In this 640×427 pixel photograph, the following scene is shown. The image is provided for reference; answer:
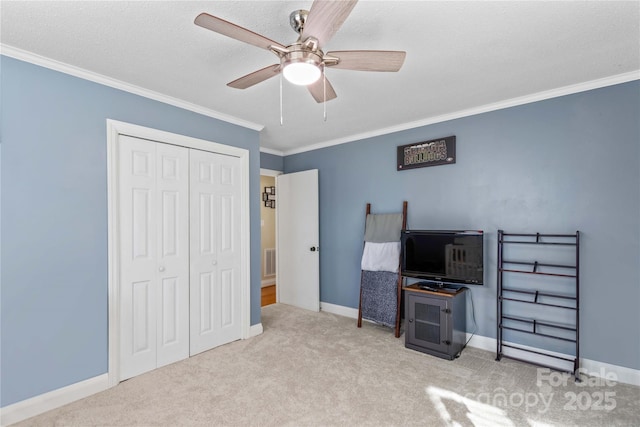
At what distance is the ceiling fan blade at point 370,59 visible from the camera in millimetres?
1638

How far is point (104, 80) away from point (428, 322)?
11.8 ft

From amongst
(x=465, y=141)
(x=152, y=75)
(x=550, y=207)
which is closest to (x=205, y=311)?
(x=152, y=75)

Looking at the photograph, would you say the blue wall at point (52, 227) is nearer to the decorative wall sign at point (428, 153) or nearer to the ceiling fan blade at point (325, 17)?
the ceiling fan blade at point (325, 17)

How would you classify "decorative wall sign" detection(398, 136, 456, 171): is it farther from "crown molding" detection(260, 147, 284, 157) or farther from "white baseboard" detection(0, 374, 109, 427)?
"white baseboard" detection(0, 374, 109, 427)

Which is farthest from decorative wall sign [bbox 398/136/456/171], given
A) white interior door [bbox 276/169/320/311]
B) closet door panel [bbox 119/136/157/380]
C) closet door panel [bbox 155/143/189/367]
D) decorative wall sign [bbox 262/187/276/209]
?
decorative wall sign [bbox 262/187/276/209]

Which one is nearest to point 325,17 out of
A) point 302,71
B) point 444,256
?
point 302,71

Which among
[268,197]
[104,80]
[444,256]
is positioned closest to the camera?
[104,80]

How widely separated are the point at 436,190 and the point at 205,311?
2820 mm

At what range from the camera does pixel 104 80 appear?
99.3 inches

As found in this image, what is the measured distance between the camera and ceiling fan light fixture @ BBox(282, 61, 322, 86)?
1590 mm

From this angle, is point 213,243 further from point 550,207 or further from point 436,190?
point 550,207

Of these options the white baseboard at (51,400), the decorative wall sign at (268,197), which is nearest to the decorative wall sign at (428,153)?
the decorative wall sign at (268,197)

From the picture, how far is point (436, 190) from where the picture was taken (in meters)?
Answer: 3.57

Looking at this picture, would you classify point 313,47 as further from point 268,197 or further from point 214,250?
point 268,197
